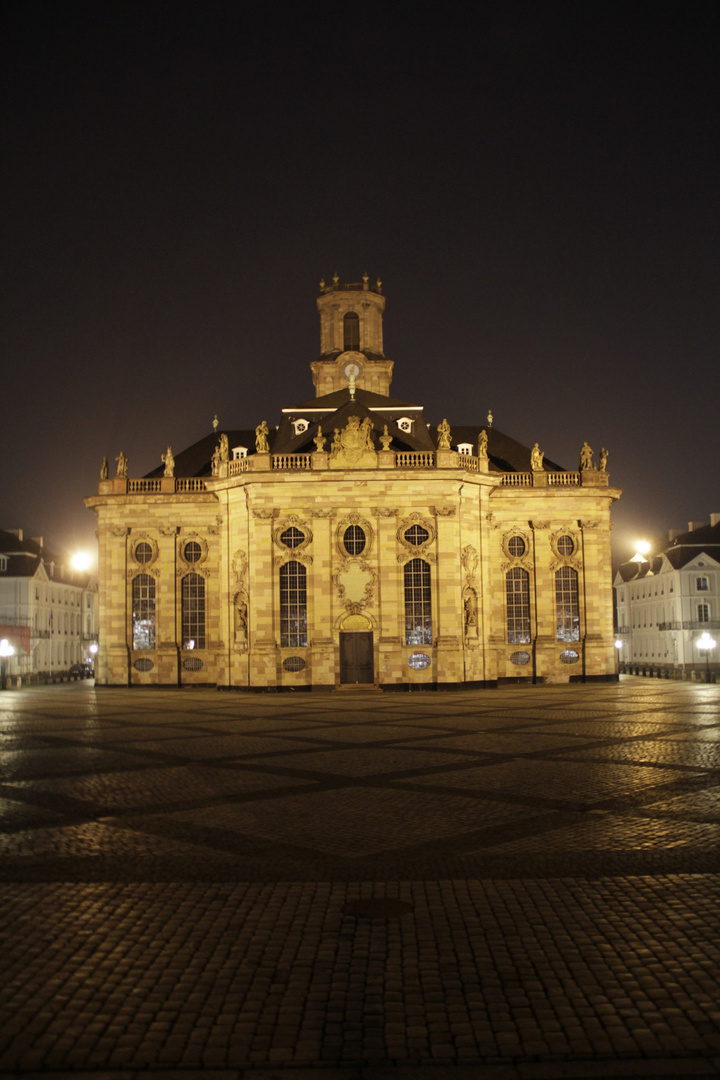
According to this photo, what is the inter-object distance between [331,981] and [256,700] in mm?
38913

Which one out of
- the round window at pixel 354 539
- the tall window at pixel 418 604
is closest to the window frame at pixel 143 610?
the round window at pixel 354 539

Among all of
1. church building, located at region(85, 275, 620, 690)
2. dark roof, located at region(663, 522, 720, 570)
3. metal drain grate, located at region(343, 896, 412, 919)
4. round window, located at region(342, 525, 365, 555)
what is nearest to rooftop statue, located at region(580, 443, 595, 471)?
church building, located at region(85, 275, 620, 690)

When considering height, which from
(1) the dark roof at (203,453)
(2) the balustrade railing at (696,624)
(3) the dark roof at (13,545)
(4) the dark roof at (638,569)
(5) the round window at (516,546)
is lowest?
(2) the balustrade railing at (696,624)

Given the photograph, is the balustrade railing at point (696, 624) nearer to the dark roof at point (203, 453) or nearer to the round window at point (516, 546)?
the round window at point (516, 546)

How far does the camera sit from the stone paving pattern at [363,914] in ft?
22.7

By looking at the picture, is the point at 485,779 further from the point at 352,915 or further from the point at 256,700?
the point at 256,700

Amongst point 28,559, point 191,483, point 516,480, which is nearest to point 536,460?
point 516,480

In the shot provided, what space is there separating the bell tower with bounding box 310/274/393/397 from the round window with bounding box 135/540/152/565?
82.3ft

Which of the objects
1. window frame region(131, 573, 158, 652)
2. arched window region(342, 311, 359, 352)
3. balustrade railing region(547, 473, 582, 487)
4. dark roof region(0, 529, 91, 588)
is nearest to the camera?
window frame region(131, 573, 158, 652)

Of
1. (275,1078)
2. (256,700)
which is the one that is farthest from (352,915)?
(256,700)

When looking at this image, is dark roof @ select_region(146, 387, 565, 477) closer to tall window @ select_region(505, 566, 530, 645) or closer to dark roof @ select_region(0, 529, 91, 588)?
tall window @ select_region(505, 566, 530, 645)

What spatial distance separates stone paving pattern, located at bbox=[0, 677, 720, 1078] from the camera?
693cm

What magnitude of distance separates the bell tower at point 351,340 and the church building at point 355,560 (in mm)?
10562

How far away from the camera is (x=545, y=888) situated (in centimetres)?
1080
